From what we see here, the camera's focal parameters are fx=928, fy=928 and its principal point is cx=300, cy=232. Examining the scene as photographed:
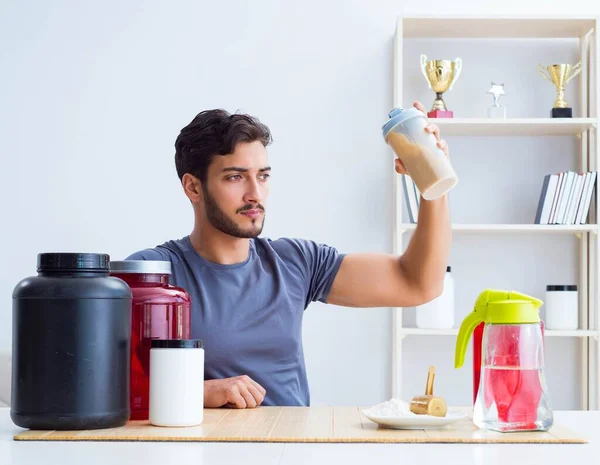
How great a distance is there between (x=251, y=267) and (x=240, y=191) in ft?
0.57

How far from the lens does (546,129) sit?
3.41m

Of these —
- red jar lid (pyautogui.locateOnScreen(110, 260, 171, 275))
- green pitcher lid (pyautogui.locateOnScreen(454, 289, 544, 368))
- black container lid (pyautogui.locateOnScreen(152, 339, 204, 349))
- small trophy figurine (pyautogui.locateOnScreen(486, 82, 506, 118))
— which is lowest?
black container lid (pyautogui.locateOnScreen(152, 339, 204, 349))

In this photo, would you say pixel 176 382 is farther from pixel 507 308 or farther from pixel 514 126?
pixel 514 126

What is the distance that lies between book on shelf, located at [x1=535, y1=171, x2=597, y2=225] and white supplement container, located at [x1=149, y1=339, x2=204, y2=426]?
239cm

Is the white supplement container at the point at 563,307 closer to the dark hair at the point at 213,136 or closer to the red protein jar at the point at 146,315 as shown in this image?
the dark hair at the point at 213,136

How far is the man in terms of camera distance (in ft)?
6.33

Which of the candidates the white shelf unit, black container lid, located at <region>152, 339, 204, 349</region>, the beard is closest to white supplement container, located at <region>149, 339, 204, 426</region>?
black container lid, located at <region>152, 339, 204, 349</region>

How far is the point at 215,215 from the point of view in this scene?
6.67ft

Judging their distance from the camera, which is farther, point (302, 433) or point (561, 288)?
point (561, 288)

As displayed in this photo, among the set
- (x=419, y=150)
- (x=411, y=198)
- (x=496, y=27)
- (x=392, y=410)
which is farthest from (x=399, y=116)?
(x=496, y=27)

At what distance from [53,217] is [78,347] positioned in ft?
8.45

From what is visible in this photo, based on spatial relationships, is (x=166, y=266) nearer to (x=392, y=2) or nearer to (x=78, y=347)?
(x=78, y=347)

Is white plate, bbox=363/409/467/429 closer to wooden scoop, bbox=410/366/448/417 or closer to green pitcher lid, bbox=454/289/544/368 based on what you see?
wooden scoop, bbox=410/366/448/417

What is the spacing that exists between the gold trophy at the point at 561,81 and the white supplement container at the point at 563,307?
24.8 inches
